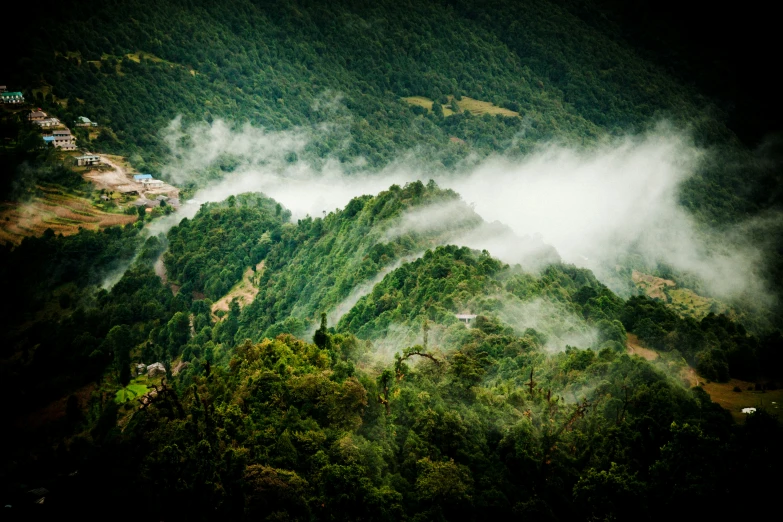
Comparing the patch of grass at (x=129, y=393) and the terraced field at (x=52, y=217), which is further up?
the terraced field at (x=52, y=217)

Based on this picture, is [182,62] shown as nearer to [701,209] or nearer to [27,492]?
[701,209]

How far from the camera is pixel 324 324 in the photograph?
153 ft

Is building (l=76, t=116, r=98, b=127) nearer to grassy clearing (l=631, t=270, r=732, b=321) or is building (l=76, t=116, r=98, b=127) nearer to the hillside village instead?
the hillside village

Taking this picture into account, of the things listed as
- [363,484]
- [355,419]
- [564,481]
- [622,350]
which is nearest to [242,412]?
[355,419]

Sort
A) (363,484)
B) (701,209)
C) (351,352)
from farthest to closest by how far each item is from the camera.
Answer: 1. (701,209)
2. (351,352)
3. (363,484)

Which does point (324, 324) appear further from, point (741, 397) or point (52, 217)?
point (52, 217)

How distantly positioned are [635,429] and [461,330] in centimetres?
1551

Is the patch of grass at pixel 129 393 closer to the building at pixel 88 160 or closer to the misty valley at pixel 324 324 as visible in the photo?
the misty valley at pixel 324 324

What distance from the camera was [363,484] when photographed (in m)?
32.5

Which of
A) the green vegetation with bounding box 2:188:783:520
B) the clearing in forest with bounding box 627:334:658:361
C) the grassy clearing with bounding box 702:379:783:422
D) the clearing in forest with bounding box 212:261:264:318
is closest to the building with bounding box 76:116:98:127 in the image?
the clearing in forest with bounding box 212:261:264:318

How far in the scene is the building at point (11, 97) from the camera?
130 m

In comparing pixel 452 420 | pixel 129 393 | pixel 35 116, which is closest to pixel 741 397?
pixel 452 420

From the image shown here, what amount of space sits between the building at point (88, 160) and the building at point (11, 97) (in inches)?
816

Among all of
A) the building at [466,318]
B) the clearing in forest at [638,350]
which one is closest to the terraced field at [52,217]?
the building at [466,318]
